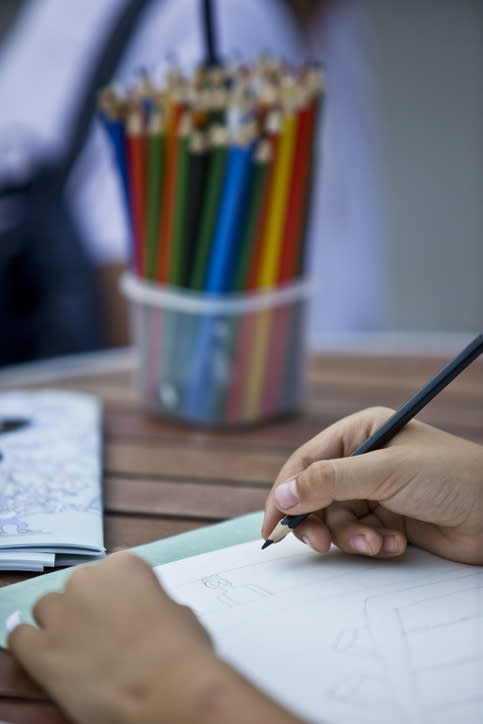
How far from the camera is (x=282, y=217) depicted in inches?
27.0

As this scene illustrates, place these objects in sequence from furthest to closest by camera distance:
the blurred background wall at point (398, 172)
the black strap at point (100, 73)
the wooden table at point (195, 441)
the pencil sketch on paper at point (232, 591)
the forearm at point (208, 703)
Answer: the blurred background wall at point (398, 172), the black strap at point (100, 73), the wooden table at point (195, 441), the pencil sketch on paper at point (232, 591), the forearm at point (208, 703)

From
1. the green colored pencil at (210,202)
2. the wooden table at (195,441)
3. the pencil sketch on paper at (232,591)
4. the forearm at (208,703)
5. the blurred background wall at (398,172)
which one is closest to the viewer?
the forearm at (208,703)

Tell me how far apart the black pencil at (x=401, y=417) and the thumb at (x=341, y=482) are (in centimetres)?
1

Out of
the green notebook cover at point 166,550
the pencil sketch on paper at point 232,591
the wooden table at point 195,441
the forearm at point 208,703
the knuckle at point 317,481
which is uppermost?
the knuckle at point 317,481

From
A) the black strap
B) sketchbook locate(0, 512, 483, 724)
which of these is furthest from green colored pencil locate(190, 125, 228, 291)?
the black strap

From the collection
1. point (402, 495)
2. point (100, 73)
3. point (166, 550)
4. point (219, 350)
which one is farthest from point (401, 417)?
point (100, 73)

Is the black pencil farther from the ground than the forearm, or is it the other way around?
the black pencil

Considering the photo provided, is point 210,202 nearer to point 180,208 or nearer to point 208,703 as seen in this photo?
point 180,208

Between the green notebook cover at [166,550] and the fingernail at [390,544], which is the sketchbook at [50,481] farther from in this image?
the fingernail at [390,544]

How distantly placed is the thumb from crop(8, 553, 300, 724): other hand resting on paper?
3.9 inches

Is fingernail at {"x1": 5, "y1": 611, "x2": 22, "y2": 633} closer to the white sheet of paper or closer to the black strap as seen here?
the white sheet of paper

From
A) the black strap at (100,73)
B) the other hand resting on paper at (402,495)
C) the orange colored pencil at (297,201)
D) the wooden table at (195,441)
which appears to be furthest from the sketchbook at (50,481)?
the black strap at (100,73)

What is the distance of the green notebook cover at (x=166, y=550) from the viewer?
0.40 metres

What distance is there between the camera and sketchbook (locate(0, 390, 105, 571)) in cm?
45
